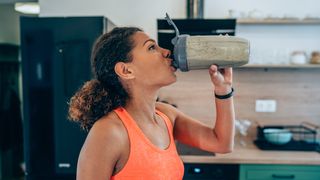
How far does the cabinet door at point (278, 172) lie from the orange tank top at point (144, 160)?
43.4 inches

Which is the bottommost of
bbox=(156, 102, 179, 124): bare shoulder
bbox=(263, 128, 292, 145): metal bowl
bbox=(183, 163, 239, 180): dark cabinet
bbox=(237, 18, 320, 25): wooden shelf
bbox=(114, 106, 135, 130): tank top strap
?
bbox=(183, 163, 239, 180): dark cabinet

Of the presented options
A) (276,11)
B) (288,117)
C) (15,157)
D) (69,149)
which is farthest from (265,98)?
(15,157)

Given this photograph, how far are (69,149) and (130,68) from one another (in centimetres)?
122

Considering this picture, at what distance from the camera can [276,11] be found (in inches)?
97.8

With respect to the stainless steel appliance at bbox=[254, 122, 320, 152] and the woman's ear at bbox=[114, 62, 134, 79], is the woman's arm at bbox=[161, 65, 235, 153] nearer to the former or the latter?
the woman's ear at bbox=[114, 62, 134, 79]

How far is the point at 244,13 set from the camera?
7.86 feet

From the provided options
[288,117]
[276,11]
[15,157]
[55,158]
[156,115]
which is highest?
[276,11]

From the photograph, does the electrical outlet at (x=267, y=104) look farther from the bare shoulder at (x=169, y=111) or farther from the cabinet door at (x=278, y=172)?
the bare shoulder at (x=169, y=111)

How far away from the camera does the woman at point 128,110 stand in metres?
0.91

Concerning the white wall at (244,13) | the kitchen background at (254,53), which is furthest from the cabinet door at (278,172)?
the white wall at (244,13)

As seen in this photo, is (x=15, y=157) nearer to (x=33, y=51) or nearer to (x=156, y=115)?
(x=33, y=51)

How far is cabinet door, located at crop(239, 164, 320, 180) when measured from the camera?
1.97 meters

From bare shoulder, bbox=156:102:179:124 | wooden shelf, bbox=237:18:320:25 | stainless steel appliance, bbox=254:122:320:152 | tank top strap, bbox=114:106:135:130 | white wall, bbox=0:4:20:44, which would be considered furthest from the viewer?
white wall, bbox=0:4:20:44

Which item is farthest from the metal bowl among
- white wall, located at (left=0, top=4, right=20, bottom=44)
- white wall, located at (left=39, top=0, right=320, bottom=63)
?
white wall, located at (left=0, top=4, right=20, bottom=44)
